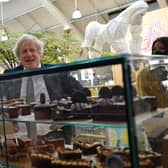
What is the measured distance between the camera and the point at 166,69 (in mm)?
1477

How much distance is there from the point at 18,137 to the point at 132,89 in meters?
0.88

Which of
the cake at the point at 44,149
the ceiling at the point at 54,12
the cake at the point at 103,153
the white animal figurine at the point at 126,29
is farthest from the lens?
the ceiling at the point at 54,12

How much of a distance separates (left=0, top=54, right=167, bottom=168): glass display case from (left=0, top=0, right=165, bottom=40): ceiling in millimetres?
6897

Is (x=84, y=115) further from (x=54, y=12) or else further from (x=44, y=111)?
(x=54, y=12)

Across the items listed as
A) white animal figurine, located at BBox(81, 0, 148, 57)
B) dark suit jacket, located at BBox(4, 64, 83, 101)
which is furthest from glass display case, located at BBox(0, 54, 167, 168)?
white animal figurine, located at BBox(81, 0, 148, 57)

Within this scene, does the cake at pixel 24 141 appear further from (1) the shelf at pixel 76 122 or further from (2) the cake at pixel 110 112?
(2) the cake at pixel 110 112

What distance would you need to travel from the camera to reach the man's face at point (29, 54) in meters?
2.25

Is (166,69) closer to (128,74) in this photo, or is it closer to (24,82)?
(128,74)

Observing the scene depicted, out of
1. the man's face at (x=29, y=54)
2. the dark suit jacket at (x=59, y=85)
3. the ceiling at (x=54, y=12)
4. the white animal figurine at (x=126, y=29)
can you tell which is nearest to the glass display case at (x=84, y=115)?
the dark suit jacket at (x=59, y=85)

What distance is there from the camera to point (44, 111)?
151cm

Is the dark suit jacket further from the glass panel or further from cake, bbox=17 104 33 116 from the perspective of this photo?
the glass panel

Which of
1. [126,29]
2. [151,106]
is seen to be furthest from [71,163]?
[126,29]

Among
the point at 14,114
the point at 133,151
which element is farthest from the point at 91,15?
the point at 133,151

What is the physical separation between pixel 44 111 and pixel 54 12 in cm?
817
